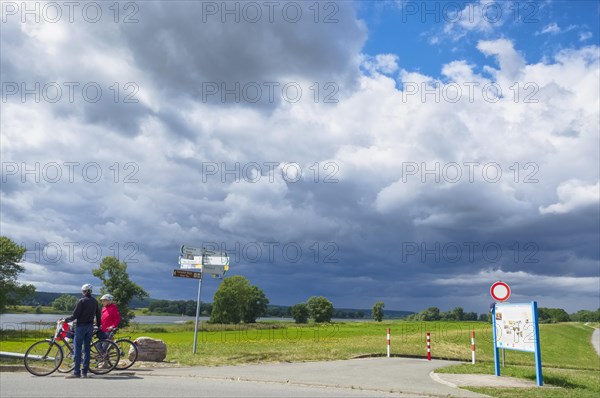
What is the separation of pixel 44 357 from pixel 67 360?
0.53 m

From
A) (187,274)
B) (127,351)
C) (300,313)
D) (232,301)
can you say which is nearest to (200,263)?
(187,274)

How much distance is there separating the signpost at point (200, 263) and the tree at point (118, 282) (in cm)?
5444

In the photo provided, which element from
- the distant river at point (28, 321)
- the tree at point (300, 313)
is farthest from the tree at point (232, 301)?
the tree at point (300, 313)

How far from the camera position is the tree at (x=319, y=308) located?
12619 cm

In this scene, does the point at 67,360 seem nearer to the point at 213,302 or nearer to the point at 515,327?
the point at 515,327

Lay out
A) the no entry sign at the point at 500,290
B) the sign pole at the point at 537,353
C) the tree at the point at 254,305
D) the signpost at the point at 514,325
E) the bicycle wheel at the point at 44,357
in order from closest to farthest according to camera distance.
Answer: the bicycle wheel at the point at 44,357, the sign pole at the point at 537,353, the signpost at the point at 514,325, the no entry sign at the point at 500,290, the tree at the point at 254,305

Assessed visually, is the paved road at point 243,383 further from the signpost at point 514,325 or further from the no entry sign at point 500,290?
the no entry sign at point 500,290

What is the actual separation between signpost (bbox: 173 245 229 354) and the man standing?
7600 millimetres

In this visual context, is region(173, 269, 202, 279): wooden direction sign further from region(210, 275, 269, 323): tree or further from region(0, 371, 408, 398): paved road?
region(210, 275, 269, 323): tree

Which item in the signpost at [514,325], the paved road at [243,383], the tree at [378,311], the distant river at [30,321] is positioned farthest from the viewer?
the tree at [378,311]

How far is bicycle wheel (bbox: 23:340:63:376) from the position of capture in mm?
12391

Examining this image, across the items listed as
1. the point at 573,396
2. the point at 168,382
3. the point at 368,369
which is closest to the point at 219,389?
the point at 168,382

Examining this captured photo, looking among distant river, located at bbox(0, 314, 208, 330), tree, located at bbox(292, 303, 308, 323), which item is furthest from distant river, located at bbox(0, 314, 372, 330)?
tree, located at bbox(292, 303, 308, 323)

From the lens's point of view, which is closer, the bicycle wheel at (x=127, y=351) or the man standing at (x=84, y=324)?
the man standing at (x=84, y=324)
